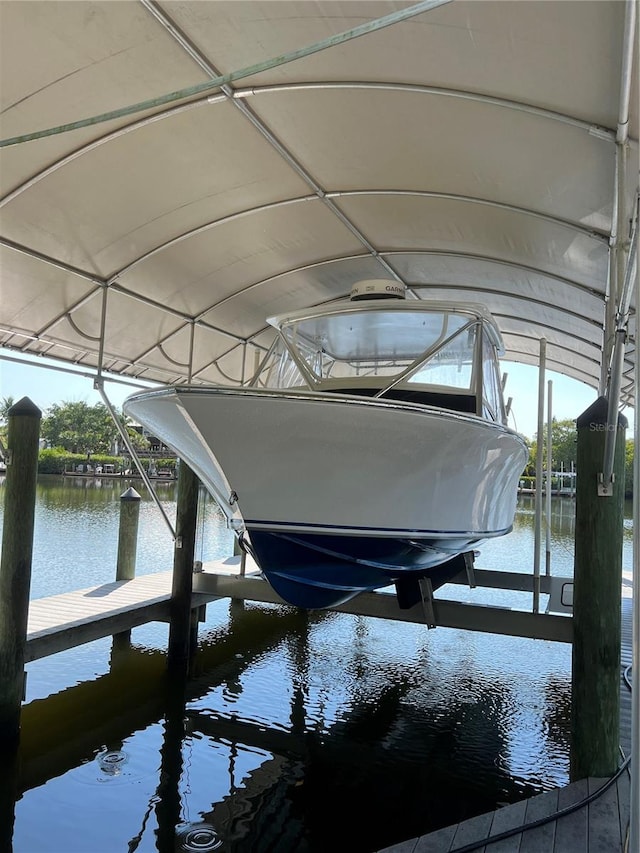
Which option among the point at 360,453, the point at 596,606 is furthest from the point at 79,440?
the point at 596,606

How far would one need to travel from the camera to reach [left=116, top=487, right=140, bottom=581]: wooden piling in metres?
8.59

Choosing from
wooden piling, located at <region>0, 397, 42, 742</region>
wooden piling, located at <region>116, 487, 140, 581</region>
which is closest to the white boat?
wooden piling, located at <region>0, 397, 42, 742</region>

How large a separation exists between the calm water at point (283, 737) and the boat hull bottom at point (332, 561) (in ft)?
5.03

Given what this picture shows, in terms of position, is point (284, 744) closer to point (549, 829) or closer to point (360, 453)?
point (549, 829)

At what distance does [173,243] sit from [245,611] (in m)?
6.18

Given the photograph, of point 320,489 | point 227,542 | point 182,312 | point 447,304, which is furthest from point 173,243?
point 227,542

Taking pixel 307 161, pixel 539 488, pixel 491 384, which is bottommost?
pixel 539 488

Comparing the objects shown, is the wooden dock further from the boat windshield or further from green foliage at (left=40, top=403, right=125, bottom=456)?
green foliage at (left=40, top=403, right=125, bottom=456)

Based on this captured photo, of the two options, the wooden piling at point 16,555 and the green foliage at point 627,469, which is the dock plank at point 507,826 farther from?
the wooden piling at point 16,555

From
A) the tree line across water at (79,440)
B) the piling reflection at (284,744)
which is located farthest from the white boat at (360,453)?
the tree line across water at (79,440)

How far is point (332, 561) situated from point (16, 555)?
274cm

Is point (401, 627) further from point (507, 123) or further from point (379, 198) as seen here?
point (507, 123)

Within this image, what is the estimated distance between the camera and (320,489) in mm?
4051

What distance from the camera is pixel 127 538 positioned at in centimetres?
884
